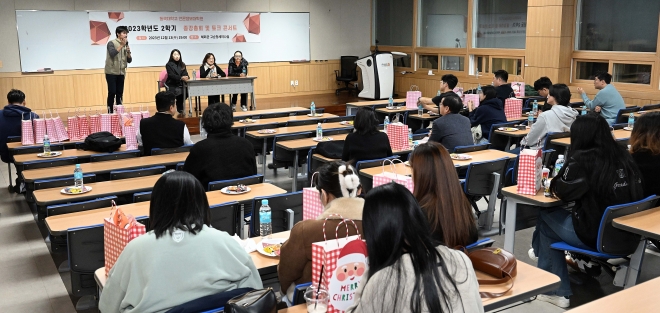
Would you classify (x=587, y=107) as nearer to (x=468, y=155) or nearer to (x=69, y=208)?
(x=468, y=155)

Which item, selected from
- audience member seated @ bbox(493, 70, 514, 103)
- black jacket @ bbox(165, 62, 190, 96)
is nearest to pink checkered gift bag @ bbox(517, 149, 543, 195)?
audience member seated @ bbox(493, 70, 514, 103)

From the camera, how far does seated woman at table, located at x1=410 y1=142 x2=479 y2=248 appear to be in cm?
277

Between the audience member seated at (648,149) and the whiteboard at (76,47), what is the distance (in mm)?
11424

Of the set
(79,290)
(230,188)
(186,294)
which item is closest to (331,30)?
(230,188)

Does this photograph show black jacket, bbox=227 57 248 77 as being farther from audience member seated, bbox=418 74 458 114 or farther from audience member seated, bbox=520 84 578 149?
audience member seated, bbox=520 84 578 149

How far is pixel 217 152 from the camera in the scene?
4859 mm

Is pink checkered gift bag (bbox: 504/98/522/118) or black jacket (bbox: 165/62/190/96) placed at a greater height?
black jacket (bbox: 165/62/190/96)

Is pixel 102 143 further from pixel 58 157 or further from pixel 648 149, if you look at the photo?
pixel 648 149

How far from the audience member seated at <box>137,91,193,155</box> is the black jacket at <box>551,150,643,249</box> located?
3.77 m

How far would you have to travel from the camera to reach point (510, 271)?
2.76 metres

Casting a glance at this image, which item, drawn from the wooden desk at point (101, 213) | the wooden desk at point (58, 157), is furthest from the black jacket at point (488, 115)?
the wooden desk at point (58, 157)

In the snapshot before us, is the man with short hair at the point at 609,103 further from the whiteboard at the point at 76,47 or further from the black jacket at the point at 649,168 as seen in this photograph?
the whiteboard at the point at 76,47

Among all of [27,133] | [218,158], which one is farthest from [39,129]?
[218,158]

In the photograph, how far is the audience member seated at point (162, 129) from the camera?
6.00 metres
